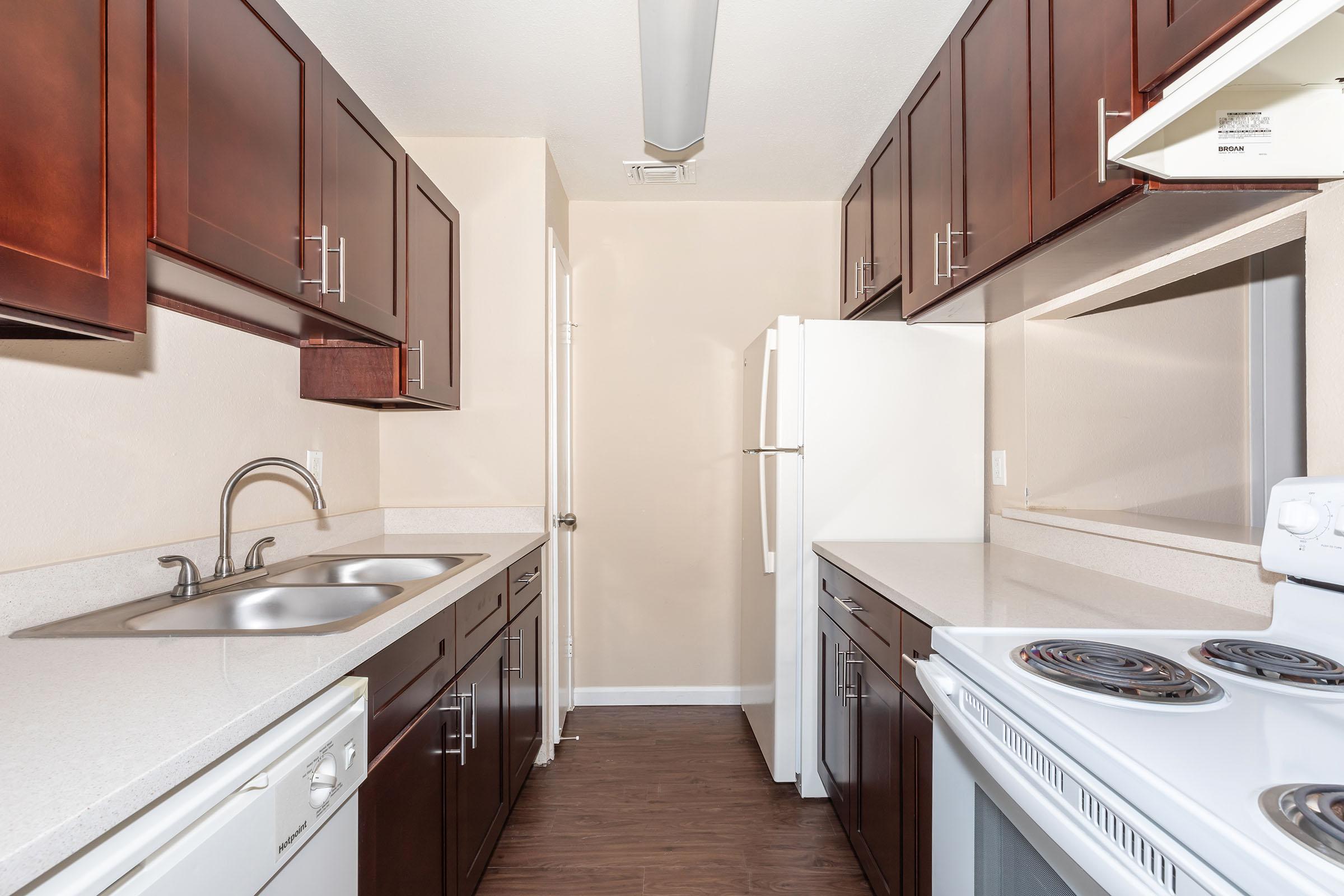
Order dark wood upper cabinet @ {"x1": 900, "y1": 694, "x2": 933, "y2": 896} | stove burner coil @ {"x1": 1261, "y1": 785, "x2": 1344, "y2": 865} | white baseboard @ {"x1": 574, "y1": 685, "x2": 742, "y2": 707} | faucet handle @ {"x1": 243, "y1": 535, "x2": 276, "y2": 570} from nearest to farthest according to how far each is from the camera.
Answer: stove burner coil @ {"x1": 1261, "y1": 785, "x2": 1344, "y2": 865}, dark wood upper cabinet @ {"x1": 900, "y1": 694, "x2": 933, "y2": 896}, faucet handle @ {"x1": 243, "y1": 535, "x2": 276, "y2": 570}, white baseboard @ {"x1": 574, "y1": 685, "x2": 742, "y2": 707}

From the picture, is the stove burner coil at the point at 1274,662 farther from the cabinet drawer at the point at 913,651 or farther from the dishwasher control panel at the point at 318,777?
the dishwasher control panel at the point at 318,777

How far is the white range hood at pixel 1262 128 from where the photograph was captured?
0.97 meters

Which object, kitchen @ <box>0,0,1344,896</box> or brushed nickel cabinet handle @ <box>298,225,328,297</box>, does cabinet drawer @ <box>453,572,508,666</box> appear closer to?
kitchen @ <box>0,0,1344,896</box>

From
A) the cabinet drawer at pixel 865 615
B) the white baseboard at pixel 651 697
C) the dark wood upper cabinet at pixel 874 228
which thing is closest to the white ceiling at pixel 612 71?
the dark wood upper cabinet at pixel 874 228

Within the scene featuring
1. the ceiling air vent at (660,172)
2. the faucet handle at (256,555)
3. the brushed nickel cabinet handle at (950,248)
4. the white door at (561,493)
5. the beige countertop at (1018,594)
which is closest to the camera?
the beige countertop at (1018,594)

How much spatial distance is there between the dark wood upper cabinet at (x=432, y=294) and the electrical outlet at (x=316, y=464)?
0.39 m

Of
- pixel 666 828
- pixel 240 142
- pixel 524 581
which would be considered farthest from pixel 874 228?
pixel 666 828

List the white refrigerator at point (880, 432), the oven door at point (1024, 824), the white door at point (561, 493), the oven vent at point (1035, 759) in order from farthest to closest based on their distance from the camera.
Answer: the white door at point (561, 493)
the white refrigerator at point (880, 432)
the oven vent at point (1035, 759)
the oven door at point (1024, 824)

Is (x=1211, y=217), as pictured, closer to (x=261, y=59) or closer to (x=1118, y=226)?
(x=1118, y=226)

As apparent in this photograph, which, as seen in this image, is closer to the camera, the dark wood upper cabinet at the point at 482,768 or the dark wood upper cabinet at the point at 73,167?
the dark wood upper cabinet at the point at 73,167

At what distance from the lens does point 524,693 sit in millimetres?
2336

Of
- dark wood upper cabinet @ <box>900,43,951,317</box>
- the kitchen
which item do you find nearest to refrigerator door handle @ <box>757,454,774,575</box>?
the kitchen

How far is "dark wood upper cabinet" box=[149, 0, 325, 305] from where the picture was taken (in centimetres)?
112

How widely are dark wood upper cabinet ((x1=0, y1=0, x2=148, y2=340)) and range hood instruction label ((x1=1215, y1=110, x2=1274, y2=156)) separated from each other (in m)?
1.70
